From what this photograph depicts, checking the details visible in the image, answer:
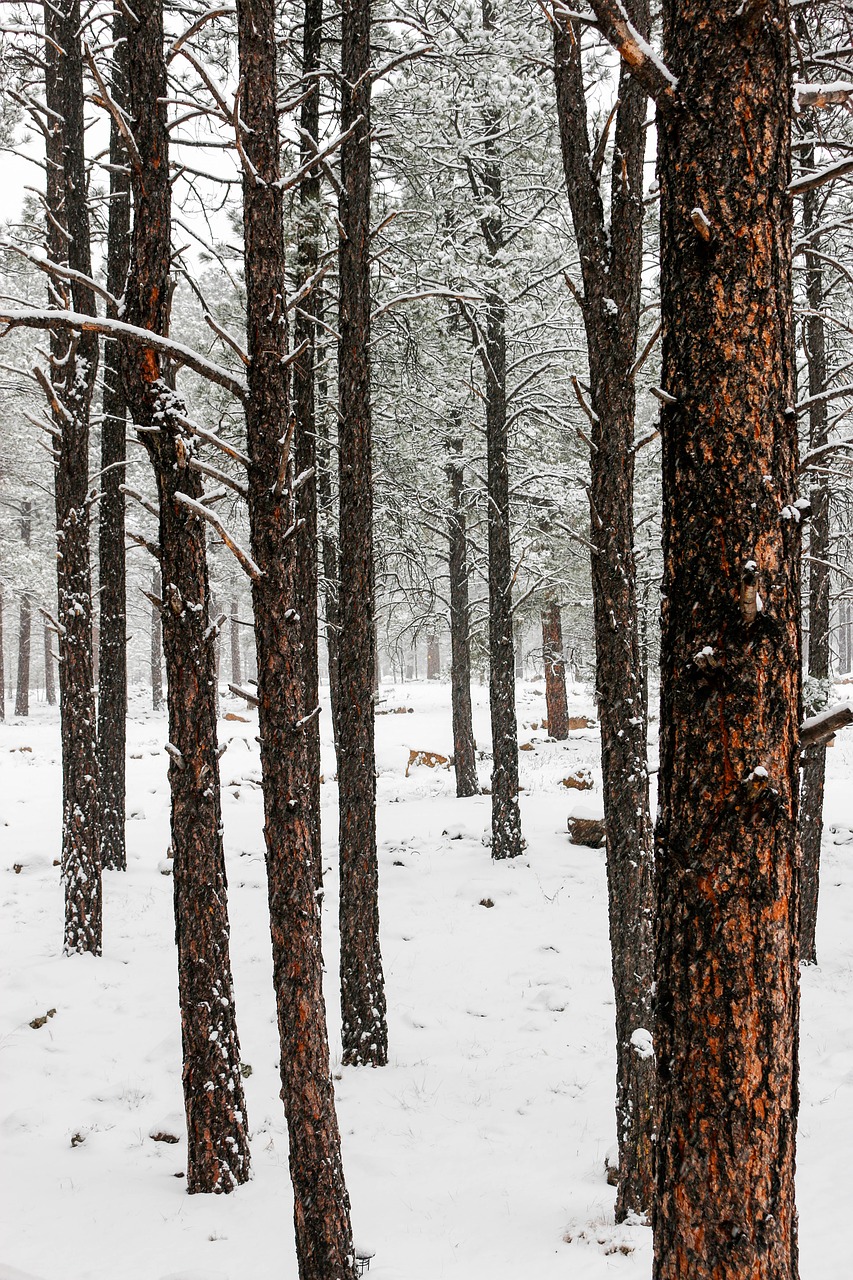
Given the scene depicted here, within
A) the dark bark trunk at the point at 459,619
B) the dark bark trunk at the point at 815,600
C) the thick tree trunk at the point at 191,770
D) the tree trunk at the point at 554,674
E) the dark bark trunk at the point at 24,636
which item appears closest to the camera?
the thick tree trunk at the point at 191,770

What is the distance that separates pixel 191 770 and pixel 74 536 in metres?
4.50

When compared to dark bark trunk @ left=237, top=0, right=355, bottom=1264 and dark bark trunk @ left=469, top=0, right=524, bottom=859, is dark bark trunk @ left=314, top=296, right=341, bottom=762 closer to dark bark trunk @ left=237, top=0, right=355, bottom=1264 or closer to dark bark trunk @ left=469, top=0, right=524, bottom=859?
dark bark trunk @ left=469, top=0, right=524, bottom=859

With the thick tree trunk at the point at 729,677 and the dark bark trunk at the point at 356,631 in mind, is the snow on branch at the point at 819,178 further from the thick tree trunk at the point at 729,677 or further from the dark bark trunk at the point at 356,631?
the dark bark trunk at the point at 356,631

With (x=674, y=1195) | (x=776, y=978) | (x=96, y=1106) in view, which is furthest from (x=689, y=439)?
(x=96, y=1106)

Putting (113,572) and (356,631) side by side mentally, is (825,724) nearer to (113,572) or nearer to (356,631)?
(356,631)

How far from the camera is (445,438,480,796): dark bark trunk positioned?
14531 millimetres

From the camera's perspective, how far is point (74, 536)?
8648mm

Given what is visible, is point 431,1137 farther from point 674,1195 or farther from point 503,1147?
point 674,1195

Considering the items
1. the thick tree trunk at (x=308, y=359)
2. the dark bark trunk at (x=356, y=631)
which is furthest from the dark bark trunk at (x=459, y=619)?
the dark bark trunk at (x=356, y=631)

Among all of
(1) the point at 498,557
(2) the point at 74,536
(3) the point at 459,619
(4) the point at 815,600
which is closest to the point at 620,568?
(4) the point at 815,600

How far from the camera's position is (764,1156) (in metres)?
2.05

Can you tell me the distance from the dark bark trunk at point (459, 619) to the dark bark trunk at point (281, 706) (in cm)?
1018

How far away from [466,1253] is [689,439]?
16.1 feet

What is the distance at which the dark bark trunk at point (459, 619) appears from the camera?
1453cm
